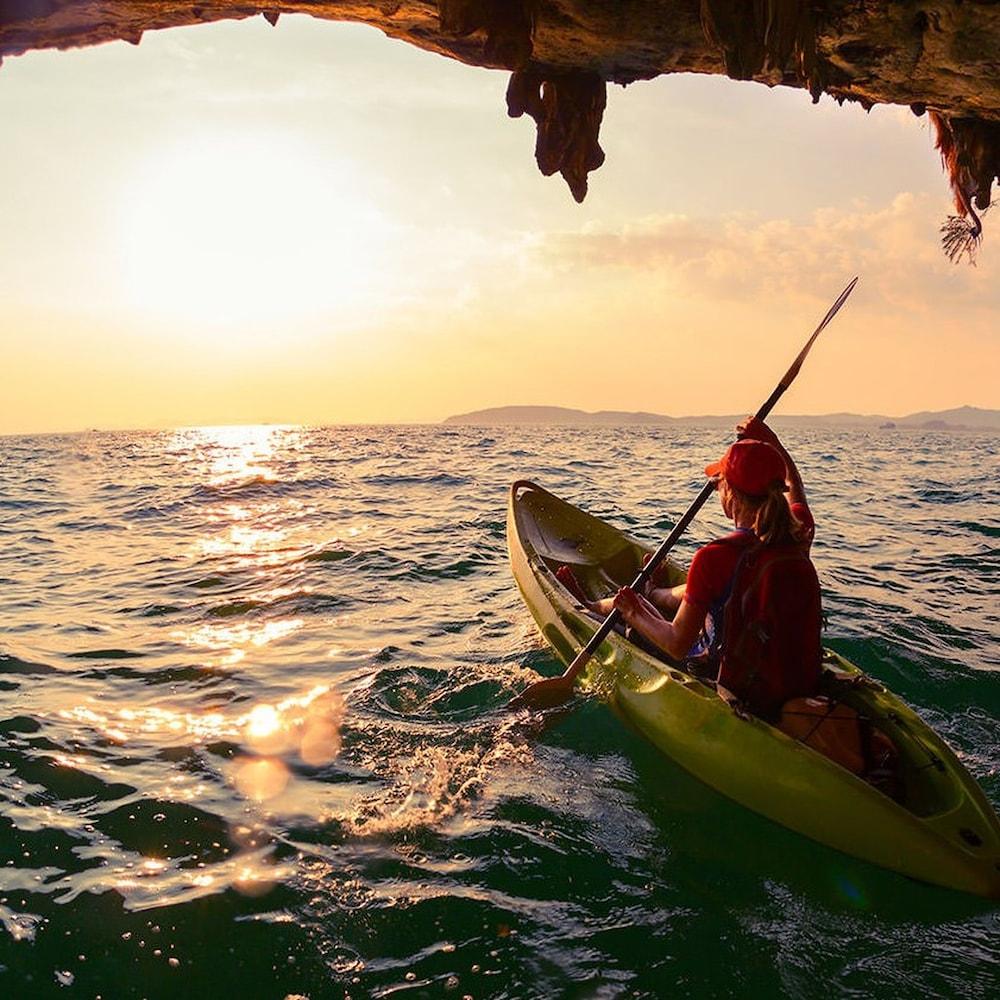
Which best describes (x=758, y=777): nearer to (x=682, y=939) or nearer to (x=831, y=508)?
(x=682, y=939)

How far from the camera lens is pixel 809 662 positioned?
502 cm

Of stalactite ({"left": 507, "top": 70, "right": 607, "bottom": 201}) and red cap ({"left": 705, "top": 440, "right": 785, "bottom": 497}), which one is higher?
stalactite ({"left": 507, "top": 70, "right": 607, "bottom": 201})

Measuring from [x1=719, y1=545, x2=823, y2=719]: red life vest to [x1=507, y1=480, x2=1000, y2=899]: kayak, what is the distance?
193mm

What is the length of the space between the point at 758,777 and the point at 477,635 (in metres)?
4.53

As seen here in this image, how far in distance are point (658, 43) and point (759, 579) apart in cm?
548

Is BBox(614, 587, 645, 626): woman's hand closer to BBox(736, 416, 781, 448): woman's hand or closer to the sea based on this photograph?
the sea

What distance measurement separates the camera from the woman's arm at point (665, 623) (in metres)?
5.20

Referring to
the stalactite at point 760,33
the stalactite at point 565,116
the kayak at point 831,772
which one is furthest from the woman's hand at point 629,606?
the stalactite at point 565,116

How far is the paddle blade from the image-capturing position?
6.54m

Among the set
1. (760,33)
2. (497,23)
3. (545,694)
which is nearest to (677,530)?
(545,694)

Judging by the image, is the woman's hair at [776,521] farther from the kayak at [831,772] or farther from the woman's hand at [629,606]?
the woman's hand at [629,606]

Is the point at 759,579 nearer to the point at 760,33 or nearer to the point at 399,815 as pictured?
the point at 399,815

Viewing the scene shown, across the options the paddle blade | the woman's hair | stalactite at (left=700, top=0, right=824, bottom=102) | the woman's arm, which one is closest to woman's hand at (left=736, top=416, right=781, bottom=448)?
the woman's hair

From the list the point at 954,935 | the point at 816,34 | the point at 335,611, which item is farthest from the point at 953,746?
the point at 335,611
